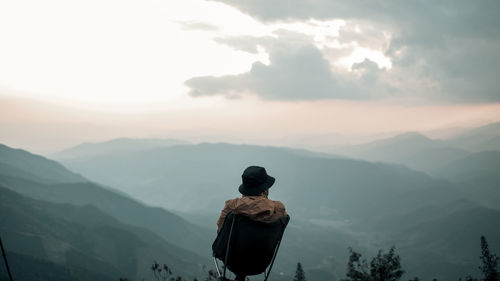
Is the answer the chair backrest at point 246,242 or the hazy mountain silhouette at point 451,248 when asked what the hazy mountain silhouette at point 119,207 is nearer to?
the hazy mountain silhouette at point 451,248

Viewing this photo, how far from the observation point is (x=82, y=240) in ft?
387

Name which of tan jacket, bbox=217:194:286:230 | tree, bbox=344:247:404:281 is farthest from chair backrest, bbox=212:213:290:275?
tree, bbox=344:247:404:281

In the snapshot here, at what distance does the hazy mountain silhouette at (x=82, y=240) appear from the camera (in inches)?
3848

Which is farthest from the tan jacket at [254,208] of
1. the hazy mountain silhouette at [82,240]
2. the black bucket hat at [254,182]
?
the hazy mountain silhouette at [82,240]

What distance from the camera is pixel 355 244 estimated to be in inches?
7805

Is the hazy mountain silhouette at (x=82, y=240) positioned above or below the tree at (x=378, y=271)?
below

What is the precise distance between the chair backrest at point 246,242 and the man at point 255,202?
3.3 inches

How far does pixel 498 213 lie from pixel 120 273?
193 m

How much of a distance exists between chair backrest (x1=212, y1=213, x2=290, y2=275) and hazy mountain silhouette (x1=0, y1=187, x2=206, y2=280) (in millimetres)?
100542

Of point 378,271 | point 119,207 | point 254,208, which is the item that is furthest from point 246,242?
point 119,207

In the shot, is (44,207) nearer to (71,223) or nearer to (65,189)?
(71,223)

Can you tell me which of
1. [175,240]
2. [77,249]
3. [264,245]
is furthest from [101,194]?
[264,245]

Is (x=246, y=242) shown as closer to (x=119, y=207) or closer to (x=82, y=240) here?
(x=82, y=240)

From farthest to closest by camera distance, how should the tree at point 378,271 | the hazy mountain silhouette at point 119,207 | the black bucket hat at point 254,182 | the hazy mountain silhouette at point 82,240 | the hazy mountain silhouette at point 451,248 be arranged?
the hazy mountain silhouette at point 119,207 < the hazy mountain silhouette at point 451,248 < the hazy mountain silhouette at point 82,240 < the tree at point 378,271 < the black bucket hat at point 254,182
